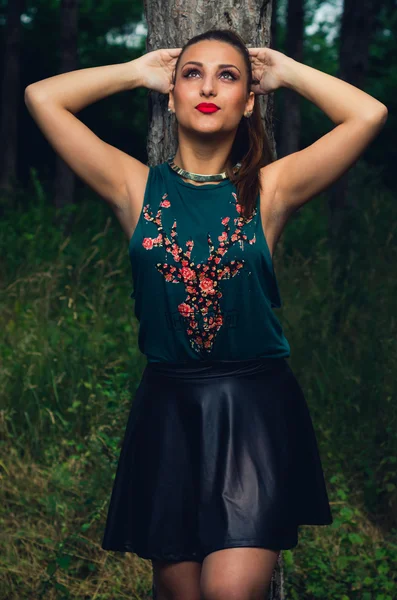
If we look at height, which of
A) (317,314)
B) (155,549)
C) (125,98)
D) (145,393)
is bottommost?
(155,549)

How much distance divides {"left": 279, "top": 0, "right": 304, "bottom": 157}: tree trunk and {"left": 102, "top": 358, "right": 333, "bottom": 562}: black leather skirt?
9.06 metres

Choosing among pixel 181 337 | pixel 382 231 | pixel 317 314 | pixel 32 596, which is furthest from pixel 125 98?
pixel 181 337

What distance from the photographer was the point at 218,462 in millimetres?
2953

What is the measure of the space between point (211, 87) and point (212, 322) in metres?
0.77

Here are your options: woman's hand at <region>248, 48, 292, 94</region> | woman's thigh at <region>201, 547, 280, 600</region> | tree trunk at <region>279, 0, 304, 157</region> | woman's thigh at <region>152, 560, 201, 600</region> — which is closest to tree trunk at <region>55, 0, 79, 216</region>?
tree trunk at <region>279, 0, 304, 157</region>

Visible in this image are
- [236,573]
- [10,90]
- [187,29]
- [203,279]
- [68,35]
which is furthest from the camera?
[10,90]

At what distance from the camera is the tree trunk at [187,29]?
362cm

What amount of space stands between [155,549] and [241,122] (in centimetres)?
148

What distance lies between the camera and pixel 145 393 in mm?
3117

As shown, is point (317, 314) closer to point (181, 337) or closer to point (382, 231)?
point (382, 231)

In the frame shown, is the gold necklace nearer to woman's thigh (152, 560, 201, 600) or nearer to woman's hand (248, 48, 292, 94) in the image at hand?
woman's hand (248, 48, 292, 94)

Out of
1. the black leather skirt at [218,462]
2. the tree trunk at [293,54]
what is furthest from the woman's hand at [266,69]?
the tree trunk at [293,54]

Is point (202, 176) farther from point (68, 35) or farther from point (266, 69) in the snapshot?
point (68, 35)

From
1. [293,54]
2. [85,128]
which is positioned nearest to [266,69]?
[85,128]
